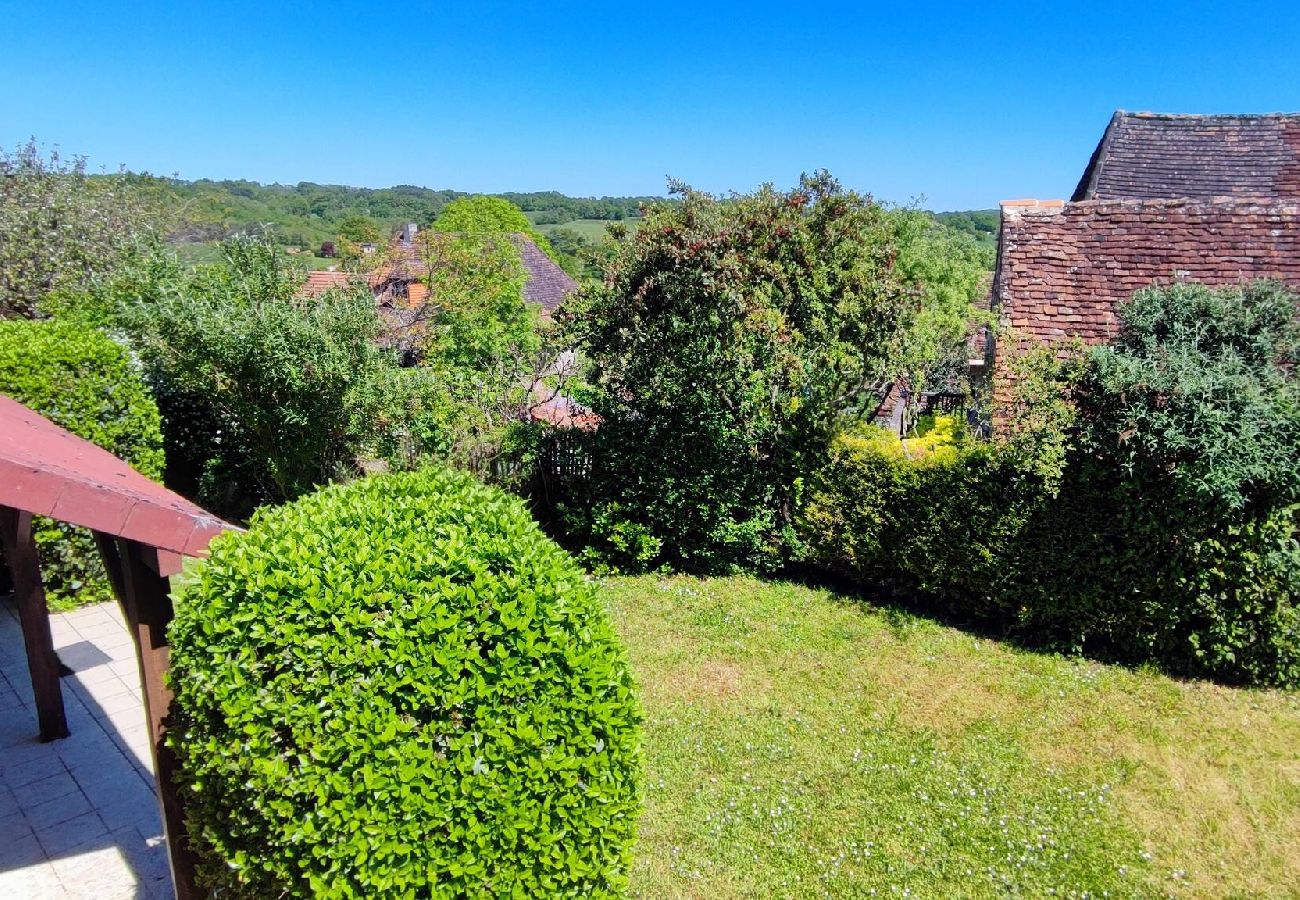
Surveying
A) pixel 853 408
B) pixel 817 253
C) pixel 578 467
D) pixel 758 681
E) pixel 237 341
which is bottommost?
pixel 758 681

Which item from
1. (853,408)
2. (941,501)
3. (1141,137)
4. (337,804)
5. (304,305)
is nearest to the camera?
(337,804)

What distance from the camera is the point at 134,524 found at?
3217 millimetres

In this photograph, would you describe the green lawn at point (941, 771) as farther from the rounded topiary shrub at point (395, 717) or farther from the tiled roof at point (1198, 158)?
the tiled roof at point (1198, 158)

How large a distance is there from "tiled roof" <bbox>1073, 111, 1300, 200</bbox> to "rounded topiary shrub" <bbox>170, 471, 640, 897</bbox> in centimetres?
1448

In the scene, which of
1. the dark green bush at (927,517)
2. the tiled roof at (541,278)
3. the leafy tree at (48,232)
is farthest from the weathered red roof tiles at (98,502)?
the tiled roof at (541,278)

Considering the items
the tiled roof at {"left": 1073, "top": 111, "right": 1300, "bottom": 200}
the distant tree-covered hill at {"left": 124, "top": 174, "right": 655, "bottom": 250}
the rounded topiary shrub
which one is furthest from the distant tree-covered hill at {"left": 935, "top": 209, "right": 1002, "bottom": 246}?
the rounded topiary shrub

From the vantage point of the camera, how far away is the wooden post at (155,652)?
12.2ft

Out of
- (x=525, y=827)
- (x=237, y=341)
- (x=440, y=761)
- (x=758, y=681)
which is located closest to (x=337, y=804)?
(x=440, y=761)

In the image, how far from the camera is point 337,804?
10.9 feet

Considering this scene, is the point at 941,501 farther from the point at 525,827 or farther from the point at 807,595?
the point at 525,827

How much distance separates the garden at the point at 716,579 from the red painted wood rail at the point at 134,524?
21cm

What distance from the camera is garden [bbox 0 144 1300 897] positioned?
11.4 ft

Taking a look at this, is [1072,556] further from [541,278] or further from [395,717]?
[541,278]

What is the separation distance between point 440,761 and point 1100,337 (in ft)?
30.3
